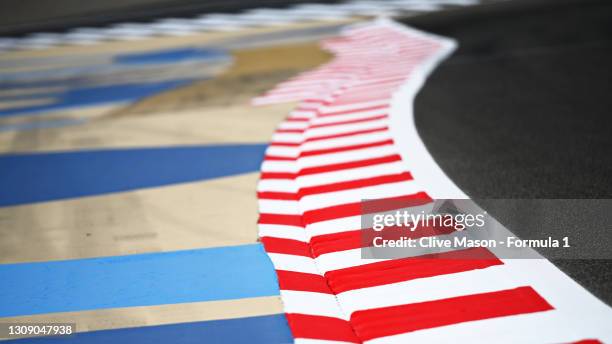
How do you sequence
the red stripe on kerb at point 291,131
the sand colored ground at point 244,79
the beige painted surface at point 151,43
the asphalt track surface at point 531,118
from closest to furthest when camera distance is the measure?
the asphalt track surface at point 531,118, the red stripe on kerb at point 291,131, the sand colored ground at point 244,79, the beige painted surface at point 151,43

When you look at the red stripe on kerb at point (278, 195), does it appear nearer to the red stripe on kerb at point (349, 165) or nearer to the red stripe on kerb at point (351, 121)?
the red stripe on kerb at point (349, 165)

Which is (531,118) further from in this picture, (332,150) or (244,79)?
(244,79)

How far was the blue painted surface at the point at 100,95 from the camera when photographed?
7656mm

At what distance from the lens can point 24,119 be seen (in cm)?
720

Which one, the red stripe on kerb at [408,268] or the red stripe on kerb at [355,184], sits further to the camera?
the red stripe on kerb at [355,184]

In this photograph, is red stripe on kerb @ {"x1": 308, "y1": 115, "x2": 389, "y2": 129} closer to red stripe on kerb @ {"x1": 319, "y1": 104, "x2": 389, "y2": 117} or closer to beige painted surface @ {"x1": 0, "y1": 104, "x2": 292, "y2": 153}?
red stripe on kerb @ {"x1": 319, "y1": 104, "x2": 389, "y2": 117}

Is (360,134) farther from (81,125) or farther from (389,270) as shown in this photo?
(81,125)

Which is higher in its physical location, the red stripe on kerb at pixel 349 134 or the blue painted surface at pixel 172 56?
the red stripe on kerb at pixel 349 134

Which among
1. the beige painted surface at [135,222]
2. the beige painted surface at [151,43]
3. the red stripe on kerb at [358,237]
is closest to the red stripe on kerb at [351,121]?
the beige painted surface at [135,222]

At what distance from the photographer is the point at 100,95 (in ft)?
26.6

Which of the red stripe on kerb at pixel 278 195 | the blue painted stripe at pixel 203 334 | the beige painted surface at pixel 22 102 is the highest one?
the blue painted stripe at pixel 203 334

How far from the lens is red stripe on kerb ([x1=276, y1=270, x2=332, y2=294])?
3.15 meters

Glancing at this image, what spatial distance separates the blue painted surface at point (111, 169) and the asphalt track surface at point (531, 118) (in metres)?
1.50

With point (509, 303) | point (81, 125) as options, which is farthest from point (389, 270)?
point (81, 125)
